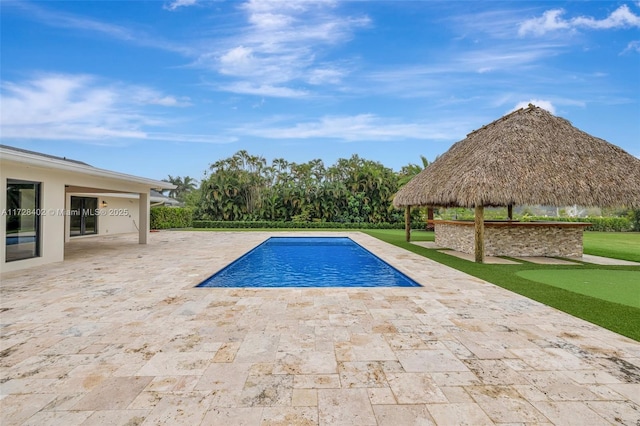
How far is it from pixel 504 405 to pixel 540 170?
28.0 ft

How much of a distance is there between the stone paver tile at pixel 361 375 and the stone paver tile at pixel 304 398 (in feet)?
0.90

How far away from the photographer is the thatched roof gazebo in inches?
333

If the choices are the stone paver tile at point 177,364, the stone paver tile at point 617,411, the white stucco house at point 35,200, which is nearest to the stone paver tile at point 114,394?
the stone paver tile at point 177,364

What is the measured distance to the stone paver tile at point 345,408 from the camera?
6.89ft

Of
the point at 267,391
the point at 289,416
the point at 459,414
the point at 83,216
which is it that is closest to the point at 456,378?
the point at 459,414

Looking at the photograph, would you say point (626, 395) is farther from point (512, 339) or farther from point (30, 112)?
point (30, 112)

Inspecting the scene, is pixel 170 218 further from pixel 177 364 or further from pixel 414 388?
pixel 414 388

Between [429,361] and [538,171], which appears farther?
[538,171]

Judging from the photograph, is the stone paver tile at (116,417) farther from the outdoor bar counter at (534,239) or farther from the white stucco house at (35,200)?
the outdoor bar counter at (534,239)

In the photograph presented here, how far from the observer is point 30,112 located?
16062mm

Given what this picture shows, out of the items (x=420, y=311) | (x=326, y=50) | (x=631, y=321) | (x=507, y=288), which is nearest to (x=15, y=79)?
(x=326, y=50)

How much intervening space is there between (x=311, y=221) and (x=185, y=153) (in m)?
15.4

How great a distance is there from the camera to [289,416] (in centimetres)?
215

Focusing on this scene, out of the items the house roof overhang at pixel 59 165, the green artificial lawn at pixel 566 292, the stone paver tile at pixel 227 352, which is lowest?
the stone paver tile at pixel 227 352
